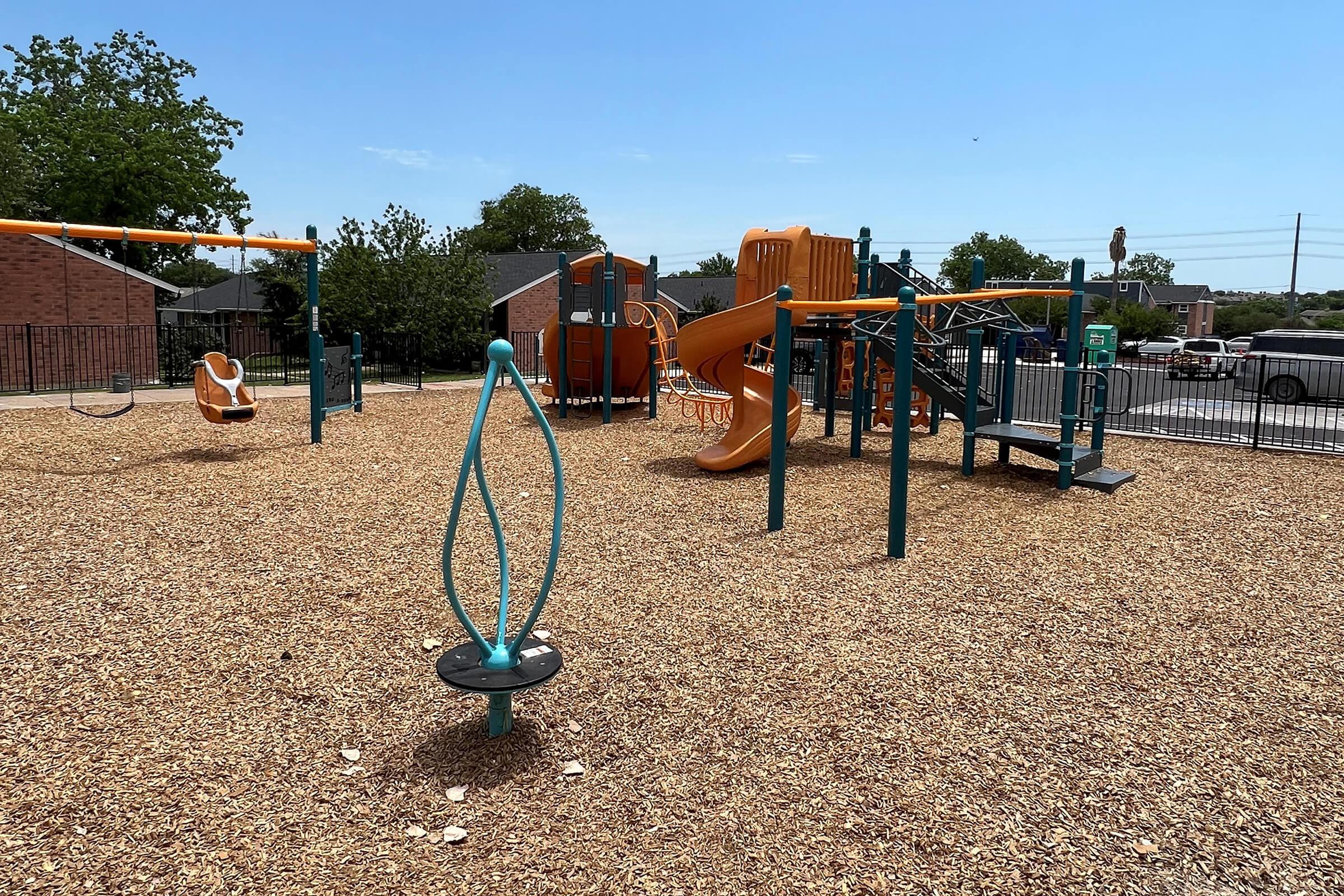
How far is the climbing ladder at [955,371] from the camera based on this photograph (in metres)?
9.35

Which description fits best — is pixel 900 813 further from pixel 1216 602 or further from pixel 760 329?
pixel 760 329

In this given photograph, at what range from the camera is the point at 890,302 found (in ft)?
23.2

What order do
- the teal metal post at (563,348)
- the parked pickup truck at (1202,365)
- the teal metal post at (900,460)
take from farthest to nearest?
1. the parked pickup truck at (1202,365)
2. the teal metal post at (563,348)
3. the teal metal post at (900,460)

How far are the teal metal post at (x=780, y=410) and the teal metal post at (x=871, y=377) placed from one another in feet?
10.5

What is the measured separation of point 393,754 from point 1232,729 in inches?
145

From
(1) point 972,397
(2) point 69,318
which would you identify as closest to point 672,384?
(1) point 972,397

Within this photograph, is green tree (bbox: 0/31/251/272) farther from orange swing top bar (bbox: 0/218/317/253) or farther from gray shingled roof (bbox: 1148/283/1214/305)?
gray shingled roof (bbox: 1148/283/1214/305)

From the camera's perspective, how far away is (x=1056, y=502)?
8742mm

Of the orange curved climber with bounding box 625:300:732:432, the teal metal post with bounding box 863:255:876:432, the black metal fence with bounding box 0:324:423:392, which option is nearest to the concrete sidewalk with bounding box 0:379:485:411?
the black metal fence with bounding box 0:324:423:392

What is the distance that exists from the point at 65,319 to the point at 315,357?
14.7 m

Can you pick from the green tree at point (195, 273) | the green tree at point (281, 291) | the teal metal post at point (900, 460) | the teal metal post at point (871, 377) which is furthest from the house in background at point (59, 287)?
the green tree at point (195, 273)

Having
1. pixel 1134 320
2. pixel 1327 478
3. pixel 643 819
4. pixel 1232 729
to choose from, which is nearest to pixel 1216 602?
pixel 1232 729

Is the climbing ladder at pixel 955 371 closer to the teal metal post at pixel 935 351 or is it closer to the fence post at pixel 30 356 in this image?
the teal metal post at pixel 935 351

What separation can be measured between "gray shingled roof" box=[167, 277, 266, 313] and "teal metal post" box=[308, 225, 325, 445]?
3775cm
